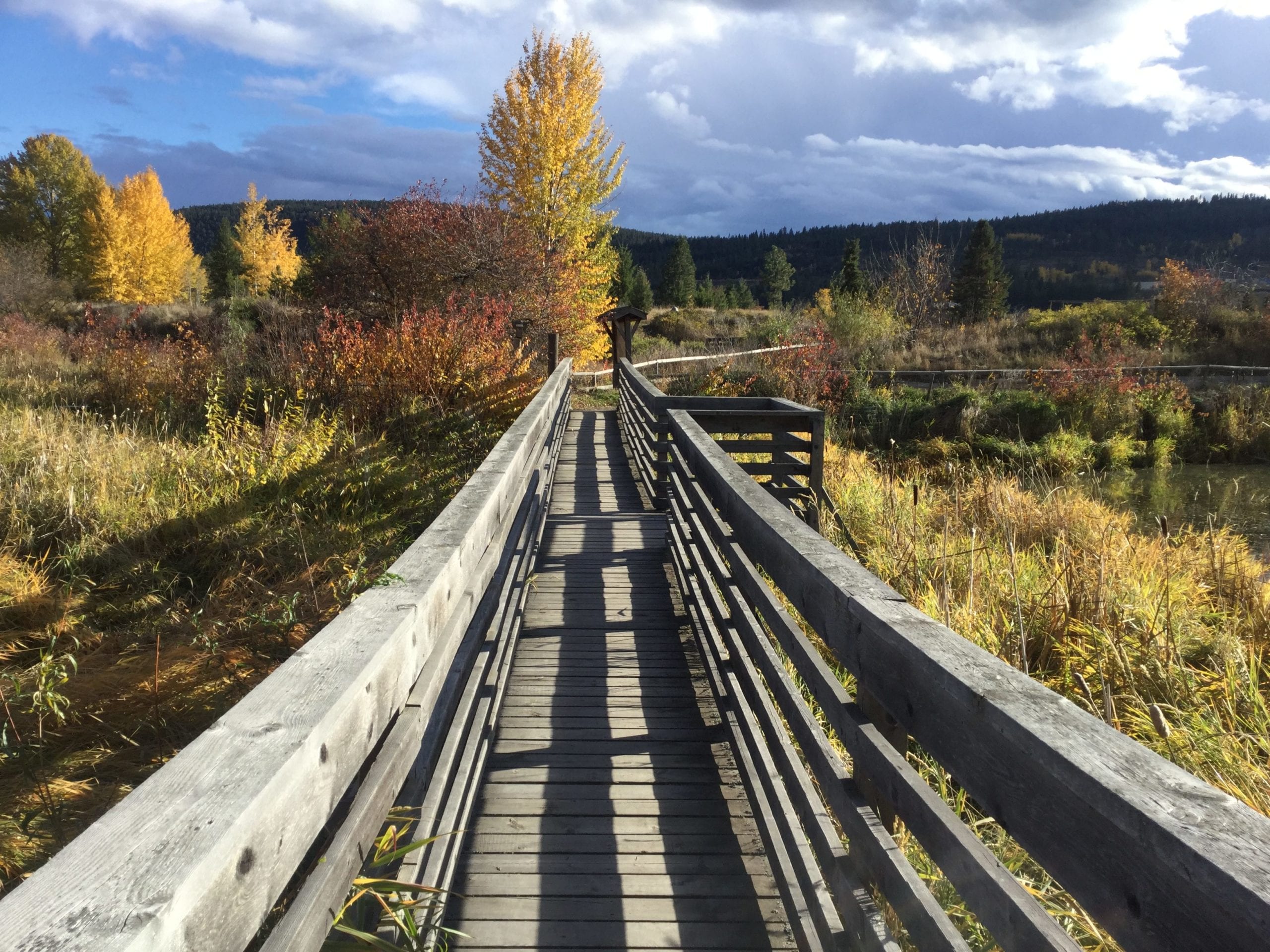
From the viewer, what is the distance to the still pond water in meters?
12.5

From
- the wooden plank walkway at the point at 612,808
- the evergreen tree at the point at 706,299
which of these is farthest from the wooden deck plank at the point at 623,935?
the evergreen tree at the point at 706,299

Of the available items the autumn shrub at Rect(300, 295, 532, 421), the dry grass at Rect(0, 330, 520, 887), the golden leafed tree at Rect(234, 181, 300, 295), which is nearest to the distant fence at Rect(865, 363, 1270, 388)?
the autumn shrub at Rect(300, 295, 532, 421)

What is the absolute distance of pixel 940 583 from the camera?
18.7 feet

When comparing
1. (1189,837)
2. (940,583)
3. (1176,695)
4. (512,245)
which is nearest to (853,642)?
(1189,837)

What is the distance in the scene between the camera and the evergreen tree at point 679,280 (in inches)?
2758

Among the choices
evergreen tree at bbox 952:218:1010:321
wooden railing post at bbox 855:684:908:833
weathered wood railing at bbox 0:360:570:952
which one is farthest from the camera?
evergreen tree at bbox 952:218:1010:321

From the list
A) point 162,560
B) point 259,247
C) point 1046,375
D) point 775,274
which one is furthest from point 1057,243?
point 162,560

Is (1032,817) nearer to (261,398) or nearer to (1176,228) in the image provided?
(261,398)

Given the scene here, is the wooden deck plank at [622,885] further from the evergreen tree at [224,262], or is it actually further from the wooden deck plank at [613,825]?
the evergreen tree at [224,262]

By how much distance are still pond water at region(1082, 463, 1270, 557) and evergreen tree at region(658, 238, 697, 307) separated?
171 ft

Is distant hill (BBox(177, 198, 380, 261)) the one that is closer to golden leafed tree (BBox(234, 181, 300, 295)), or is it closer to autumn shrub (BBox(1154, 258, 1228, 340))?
golden leafed tree (BBox(234, 181, 300, 295))

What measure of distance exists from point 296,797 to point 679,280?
71.5m

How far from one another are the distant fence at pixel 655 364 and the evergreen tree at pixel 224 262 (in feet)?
133

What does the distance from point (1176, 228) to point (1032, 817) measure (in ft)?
487
